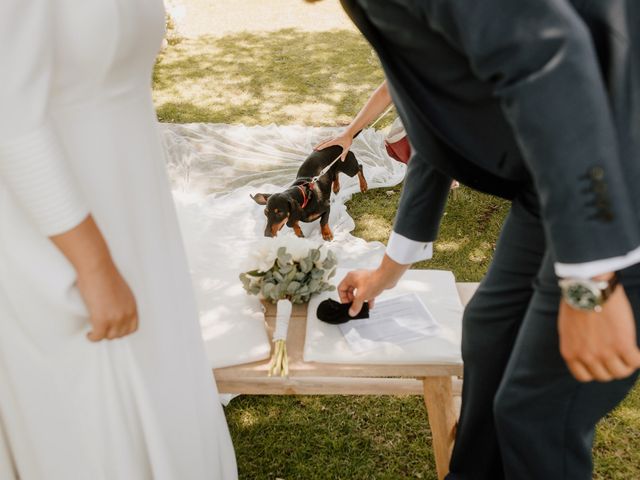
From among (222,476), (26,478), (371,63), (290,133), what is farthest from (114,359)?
(371,63)

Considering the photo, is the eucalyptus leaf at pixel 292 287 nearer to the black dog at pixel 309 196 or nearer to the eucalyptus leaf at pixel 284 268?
the eucalyptus leaf at pixel 284 268

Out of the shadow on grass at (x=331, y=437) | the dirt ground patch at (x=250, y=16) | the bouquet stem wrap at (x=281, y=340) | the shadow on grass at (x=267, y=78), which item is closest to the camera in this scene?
the bouquet stem wrap at (x=281, y=340)

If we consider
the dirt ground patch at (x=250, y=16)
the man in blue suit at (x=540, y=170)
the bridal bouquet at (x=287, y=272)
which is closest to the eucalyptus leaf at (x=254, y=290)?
the bridal bouquet at (x=287, y=272)

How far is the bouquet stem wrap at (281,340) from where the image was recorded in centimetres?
223

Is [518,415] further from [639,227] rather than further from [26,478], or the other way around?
[26,478]

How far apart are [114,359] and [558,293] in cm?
112

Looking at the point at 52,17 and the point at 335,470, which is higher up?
the point at 52,17

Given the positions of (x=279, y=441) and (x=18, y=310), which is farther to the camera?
(x=279, y=441)

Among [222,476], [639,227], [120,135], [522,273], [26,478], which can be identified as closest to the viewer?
[639,227]

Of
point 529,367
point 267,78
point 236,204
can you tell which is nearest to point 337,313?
point 529,367

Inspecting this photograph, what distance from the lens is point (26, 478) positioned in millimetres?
1904

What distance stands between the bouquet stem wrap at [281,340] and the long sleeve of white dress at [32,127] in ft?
3.47

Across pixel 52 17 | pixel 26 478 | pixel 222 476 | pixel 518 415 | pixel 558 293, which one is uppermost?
pixel 52 17

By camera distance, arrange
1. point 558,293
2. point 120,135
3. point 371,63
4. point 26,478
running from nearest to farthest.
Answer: point 558,293 < point 120,135 < point 26,478 < point 371,63
